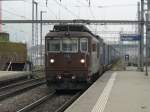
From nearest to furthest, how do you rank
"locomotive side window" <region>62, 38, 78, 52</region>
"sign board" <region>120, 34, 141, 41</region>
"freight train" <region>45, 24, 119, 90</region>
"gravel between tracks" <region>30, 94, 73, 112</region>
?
"gravel between tracks" <region>30, 94, 73, 112</region>, "freight train" <region>45, 24, 119, 90</region>, "locomotive side window" <region>62, 38, 78, 52</region>, "sign board" <region>120, 34, 141, 41</region>

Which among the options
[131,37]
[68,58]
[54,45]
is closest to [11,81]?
[54,45]

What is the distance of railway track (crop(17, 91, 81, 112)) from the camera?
1607cm

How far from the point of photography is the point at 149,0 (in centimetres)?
4959

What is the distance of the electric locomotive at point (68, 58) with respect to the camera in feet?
68.8

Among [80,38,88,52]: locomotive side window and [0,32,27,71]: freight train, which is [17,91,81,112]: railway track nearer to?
[80,38,88,52]: locomotive side window

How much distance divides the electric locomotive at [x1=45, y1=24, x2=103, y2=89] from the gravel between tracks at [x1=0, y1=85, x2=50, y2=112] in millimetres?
1225

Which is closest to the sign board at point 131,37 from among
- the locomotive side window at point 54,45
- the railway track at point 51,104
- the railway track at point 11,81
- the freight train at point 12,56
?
the freight train at point 12,56

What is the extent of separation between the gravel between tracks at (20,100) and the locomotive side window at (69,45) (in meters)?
2.68

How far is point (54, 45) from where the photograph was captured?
2159cm

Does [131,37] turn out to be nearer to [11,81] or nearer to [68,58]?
[11,81]

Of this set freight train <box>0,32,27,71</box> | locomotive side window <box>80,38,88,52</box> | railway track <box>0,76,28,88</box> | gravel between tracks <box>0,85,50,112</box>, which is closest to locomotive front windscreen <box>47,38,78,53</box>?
locomotive side window <box>80,38,88,52</box>

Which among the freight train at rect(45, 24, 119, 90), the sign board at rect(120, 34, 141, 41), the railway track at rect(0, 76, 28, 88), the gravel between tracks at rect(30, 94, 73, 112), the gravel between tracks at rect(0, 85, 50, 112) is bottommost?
the gravel between tracks at rect(30, 94, 73, 112)

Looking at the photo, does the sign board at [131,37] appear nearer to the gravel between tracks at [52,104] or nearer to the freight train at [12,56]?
the freight train at [12,56]

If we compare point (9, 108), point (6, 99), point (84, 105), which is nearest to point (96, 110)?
point (84, 105)
